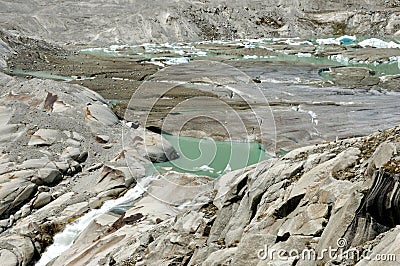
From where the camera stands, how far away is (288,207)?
9.99 metres

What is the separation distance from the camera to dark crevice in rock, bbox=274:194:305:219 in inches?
391

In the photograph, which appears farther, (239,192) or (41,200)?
(41,200)

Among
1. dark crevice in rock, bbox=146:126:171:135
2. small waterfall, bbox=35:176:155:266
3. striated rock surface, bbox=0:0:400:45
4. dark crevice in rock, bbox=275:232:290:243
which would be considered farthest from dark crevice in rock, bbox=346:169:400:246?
striated rock surface, bbox=0:0:400:45

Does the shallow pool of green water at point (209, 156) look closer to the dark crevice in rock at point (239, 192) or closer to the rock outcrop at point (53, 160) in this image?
the rock outcrop at point (53, 160)

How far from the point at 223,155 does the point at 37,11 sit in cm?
9839

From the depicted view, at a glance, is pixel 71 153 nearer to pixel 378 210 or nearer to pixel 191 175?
pixel 191 175

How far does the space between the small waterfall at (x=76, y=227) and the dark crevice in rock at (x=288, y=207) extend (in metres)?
10.4

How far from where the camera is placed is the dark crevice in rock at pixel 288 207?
9.93 metres

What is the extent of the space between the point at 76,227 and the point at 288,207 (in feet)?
37.0

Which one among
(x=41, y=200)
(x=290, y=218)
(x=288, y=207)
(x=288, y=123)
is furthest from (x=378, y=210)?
(x=288, y=123)

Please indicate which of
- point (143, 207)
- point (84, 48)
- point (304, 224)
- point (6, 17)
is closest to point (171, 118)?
point (143, 207)

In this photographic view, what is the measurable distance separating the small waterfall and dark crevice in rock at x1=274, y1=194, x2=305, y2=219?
1039 cm

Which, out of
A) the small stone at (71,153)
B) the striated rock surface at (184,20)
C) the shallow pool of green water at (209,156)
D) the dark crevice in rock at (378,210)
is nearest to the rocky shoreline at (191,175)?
the dark crevice in rock at (378,210)

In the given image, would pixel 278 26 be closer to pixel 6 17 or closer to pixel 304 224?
pixel 6 17
